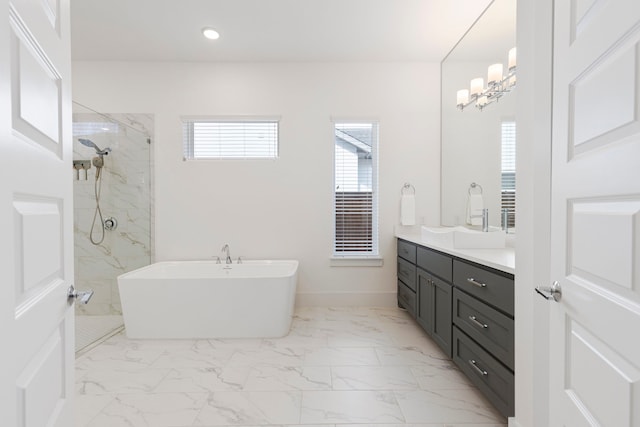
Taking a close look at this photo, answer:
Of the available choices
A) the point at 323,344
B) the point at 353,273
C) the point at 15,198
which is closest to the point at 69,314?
the point at 15,198

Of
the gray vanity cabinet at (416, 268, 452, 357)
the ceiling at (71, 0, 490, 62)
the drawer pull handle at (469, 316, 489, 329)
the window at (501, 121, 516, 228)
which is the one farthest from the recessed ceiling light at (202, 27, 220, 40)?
the drawer pull handle at (469, 316, 489, 329)

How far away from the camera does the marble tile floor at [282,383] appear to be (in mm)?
1662

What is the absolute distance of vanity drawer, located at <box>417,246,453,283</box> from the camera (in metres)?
2.12

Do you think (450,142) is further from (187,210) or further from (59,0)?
(59,0)

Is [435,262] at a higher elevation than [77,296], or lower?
lower

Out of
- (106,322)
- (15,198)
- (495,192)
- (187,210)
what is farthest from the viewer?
(187,210)

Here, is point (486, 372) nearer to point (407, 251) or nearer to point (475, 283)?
point (475, 283)

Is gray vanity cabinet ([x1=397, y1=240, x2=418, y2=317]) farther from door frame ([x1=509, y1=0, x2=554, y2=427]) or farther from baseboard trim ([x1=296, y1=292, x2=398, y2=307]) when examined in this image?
door frame ([x1=509, y1=0, x2=554, y2=427])

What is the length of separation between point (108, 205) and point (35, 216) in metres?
2.95

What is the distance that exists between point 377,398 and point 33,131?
1.95m

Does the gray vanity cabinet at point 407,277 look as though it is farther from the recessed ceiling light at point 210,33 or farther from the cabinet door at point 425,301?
the recessed ceiling light at point 210,33

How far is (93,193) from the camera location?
125 inches

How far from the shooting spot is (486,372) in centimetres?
166

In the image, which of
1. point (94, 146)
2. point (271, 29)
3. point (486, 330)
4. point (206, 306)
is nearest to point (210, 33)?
point (271, 29)
